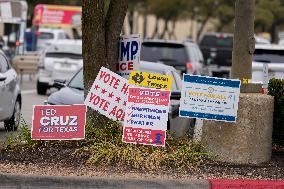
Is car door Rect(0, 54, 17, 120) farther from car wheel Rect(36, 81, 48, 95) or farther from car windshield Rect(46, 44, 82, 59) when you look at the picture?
car wheel Rect(36, 81, 48, 95)

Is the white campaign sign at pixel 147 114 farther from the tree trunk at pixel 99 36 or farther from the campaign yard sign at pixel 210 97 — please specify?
the tree trunk at pixel 99 36

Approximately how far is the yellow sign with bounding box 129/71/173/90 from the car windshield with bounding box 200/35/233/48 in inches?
943

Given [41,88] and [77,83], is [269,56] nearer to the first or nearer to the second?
[77,83]

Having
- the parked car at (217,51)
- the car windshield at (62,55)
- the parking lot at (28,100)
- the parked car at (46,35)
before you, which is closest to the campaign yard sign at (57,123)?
the parking lot at (28,100)

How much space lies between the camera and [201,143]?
10617 mm

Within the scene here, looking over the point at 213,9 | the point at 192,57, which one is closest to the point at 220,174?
the point at 192,57

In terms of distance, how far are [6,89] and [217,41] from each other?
69.3 feet

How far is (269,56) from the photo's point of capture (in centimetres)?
1927

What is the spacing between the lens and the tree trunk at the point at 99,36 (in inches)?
439

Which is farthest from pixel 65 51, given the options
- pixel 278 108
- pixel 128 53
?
pixel 278 108

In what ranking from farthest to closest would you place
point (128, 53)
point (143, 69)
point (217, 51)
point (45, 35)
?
1. point (45, 35)
2. point (217, 51)
3. point (143, 69)
4. point (128, 53)

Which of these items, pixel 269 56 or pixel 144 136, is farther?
pixel 269 56

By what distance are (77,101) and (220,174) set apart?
438cm

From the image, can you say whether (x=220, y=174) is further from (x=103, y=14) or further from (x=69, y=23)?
(x=69, y=23)
